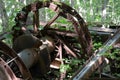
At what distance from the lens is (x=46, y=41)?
6.62 metres

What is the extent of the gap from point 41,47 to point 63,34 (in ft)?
2.63

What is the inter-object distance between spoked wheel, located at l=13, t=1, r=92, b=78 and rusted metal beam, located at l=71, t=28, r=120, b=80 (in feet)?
2.22

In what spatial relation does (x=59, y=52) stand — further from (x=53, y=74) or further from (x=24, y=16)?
(x=24, y=16)

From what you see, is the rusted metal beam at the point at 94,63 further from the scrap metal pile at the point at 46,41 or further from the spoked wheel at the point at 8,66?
the spoked wheel at the point at 8,66

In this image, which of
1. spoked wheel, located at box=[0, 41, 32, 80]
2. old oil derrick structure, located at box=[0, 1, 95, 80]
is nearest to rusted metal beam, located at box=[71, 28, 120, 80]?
old oil derrick structure, located at box=[0, 1, 95, 80]

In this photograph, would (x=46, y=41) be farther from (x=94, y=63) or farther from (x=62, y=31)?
(x=94, y=63)

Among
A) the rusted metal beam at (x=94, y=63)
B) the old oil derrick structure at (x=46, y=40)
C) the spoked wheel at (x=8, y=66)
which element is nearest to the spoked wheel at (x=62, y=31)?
the old oil derrick structure at (x=46, y=40)

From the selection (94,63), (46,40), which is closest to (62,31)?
(46,40)

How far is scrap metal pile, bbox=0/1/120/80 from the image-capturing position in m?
5.60

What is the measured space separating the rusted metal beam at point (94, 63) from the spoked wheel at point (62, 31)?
2.22ft

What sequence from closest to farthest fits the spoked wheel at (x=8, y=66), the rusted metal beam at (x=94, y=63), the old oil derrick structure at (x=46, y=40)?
the spoked wheel at (x=8, y=66), the rusted metal beam at (x=94, y=63), the old oil derrick structure at (x=46, y=40)

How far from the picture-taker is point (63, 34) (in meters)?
6.55

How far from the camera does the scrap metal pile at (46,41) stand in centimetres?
560

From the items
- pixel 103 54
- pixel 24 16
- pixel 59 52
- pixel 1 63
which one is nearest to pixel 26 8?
pixel 24 16
